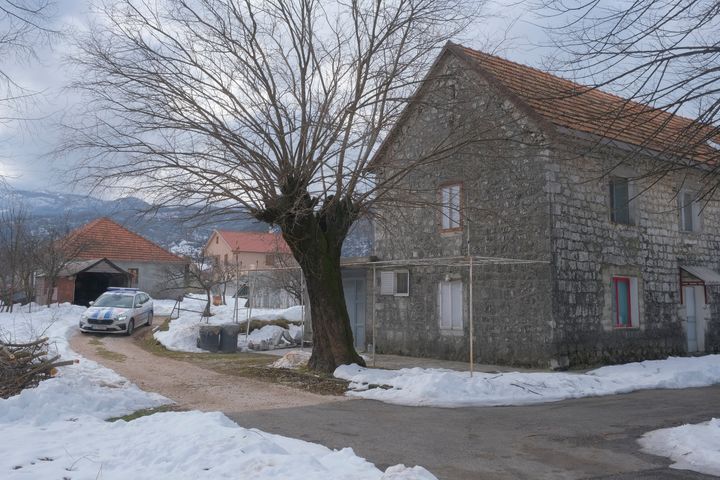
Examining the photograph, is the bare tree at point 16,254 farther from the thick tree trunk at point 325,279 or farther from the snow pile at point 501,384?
the snow pile at point 501,384

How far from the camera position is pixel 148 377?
41.3 ft

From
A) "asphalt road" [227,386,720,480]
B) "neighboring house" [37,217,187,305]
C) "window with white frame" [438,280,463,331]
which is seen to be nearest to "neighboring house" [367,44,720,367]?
"window with white frame" [438,280,463,331]

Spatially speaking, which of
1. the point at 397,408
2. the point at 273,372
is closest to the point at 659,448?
the point at 397,408

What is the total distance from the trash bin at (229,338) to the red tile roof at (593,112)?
10.0 meters

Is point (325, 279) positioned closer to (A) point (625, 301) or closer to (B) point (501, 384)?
(B) point (501, 384)

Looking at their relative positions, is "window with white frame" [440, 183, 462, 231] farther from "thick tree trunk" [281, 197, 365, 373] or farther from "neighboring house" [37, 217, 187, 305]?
"neighboring house" [37, 217, 187, 305]

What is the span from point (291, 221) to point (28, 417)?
6354mm

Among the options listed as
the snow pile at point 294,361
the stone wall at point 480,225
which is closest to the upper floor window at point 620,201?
the stone wall at point 480,225

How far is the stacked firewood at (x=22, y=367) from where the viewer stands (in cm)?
923

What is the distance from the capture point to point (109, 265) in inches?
1293

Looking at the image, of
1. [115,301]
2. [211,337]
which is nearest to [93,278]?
[115,301]

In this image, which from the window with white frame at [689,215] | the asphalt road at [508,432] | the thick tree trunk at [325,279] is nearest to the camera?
the asphalt road at [508,432]

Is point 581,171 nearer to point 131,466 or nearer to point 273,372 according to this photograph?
point 273,372

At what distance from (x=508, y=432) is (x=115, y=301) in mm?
17900
